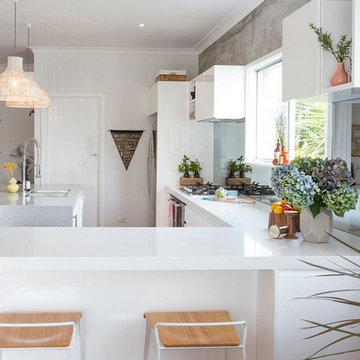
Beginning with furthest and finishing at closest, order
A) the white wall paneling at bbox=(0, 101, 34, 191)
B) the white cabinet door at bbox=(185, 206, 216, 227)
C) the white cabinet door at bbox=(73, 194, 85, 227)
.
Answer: the white wall paneling at bbox=(0, 101, 34, 191) < the white cabinet door at bbox=(73, 194, 85, 227) < the white cabinet door at bbox=(185, 206, 216, 227)

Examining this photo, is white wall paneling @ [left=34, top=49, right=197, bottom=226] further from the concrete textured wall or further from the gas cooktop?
the gas cooktop

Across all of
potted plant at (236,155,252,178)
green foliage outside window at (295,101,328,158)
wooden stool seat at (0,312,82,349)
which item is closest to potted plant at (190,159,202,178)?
potted plant at (236,155,252,178)

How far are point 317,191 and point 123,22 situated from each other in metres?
4.29

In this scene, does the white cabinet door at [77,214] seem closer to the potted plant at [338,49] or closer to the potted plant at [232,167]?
the potted plant at [232,167]

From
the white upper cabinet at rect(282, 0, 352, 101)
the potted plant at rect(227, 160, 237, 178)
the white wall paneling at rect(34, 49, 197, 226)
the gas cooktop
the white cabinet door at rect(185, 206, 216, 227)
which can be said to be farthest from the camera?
the white wall paneling at rect(34, 49, 197, 226)

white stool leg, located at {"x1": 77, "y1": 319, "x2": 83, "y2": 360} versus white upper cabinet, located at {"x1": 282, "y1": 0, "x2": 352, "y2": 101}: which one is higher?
white upper cabinet, located at {"x1": 282, "y1": 0, "x2": 352, "y2": 101}

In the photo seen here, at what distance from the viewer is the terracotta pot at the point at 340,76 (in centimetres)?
249

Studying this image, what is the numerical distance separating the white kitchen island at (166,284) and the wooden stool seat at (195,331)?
109mm

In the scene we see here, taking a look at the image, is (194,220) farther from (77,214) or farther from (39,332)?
(39,332)

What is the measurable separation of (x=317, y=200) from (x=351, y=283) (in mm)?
429

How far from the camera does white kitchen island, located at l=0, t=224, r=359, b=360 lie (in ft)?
7.34

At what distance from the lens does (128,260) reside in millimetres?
2178

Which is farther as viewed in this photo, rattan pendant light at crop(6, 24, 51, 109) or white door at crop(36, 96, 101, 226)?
white door at crop(36, 96, 101, 226)

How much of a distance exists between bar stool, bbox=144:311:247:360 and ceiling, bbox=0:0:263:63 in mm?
3315
